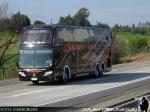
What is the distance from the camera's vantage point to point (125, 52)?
252 feet

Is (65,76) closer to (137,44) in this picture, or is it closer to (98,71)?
(98,71)

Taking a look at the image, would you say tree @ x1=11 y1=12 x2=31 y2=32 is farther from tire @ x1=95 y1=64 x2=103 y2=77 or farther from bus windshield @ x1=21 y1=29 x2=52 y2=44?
bus windshield @ x1=21 y1=29 x2=52 y2=44

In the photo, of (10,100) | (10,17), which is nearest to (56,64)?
(10,100)

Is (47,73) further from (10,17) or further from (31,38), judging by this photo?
(10,17)

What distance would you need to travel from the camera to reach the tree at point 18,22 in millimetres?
69375

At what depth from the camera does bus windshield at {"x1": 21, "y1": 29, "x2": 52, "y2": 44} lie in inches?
1211

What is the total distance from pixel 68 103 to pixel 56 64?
10.3 metres

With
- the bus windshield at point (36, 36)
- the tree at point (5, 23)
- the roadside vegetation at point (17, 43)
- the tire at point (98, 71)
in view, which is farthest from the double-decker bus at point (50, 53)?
the tree at point (5, 23)

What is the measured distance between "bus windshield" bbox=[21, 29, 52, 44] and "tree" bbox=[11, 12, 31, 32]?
1445 inches

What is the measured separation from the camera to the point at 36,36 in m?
31.0

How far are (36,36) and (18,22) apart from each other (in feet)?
146

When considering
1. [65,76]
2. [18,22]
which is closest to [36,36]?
[65,76]

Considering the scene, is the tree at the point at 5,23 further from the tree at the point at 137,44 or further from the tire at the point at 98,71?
the tire at the point at 98,71

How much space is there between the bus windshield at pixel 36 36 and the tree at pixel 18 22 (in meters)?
36.7
